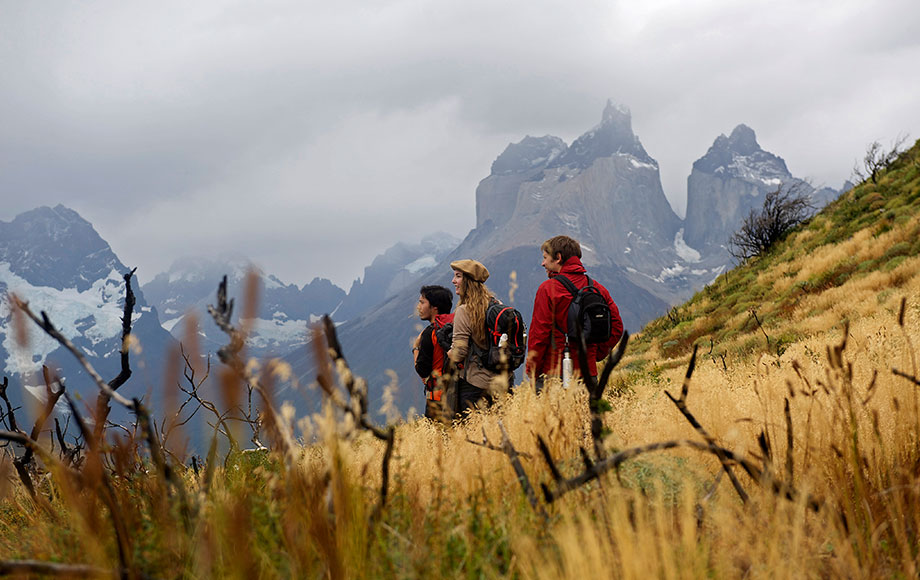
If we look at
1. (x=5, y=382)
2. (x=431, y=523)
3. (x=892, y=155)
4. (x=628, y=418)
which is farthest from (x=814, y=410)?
(x=892, y=155)

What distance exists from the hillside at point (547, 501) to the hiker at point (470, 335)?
1.11m

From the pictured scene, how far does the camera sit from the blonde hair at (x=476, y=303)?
5.75 m

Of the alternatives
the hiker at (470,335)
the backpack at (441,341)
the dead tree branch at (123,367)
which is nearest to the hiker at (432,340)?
the backpack at (441,341)

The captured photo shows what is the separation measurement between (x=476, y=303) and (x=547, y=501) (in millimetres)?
4128

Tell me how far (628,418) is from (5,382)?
4.18m

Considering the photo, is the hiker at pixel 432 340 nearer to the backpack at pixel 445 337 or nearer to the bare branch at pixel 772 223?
the backpack at pixel 445 337

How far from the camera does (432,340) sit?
633cm

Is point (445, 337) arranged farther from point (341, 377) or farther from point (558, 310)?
point (341, 377)

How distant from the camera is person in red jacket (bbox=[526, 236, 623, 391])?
17.7 ft

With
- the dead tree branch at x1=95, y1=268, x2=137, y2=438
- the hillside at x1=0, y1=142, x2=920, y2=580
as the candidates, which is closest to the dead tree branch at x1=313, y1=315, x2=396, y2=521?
the hillside at x1=0, y1=142, x2=920, y2=580

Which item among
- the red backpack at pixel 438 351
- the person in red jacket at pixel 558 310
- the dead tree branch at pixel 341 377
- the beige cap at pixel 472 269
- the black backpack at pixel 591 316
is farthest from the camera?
the red backpack at pixel 438 351

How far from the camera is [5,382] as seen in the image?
3.88 m

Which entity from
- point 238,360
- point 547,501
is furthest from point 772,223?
point 238,360

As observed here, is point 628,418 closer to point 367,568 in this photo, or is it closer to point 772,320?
point 367,568
